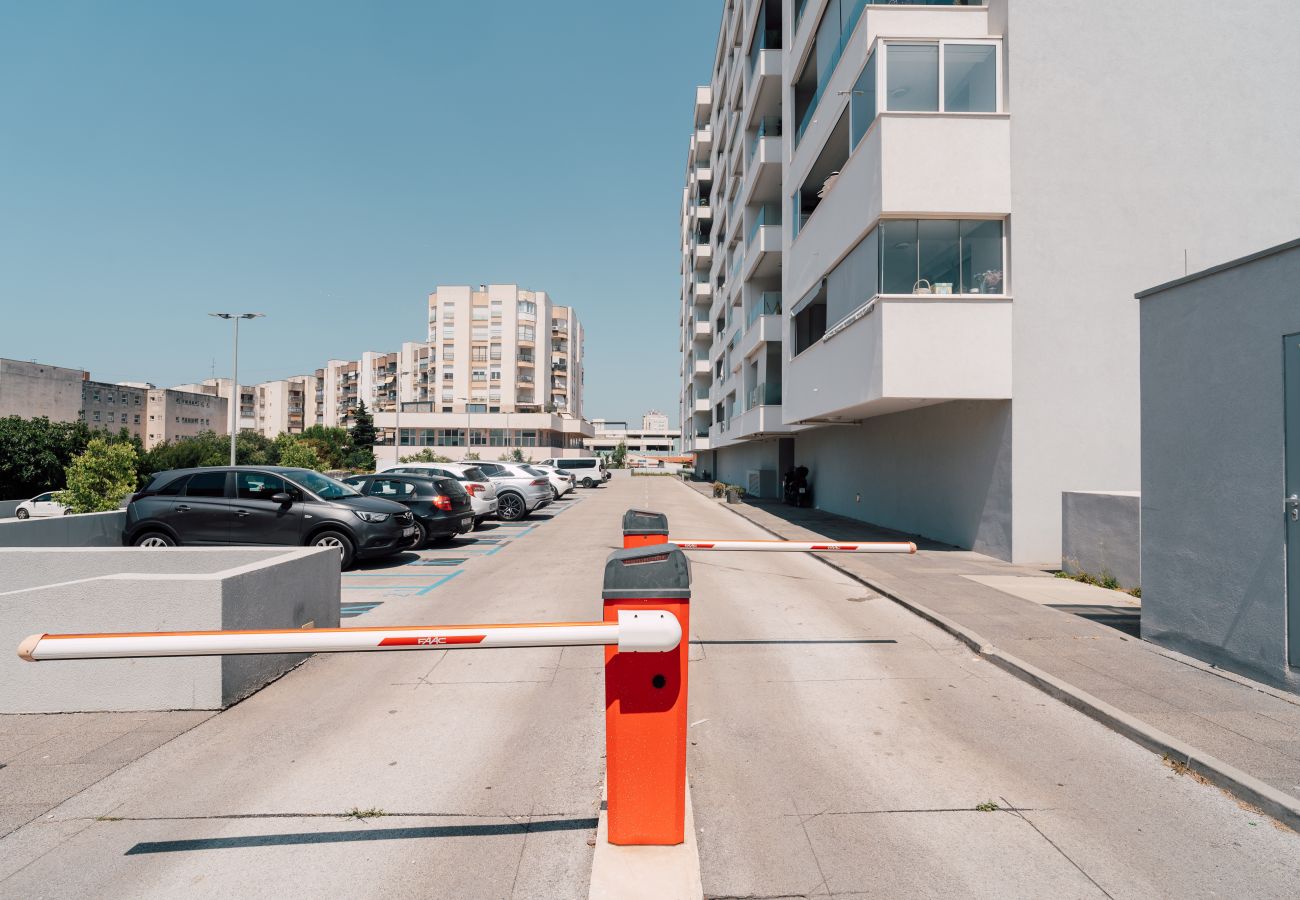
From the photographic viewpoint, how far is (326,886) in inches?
114

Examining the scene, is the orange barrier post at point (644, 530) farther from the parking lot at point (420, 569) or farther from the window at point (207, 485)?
the window at point (207, 485)

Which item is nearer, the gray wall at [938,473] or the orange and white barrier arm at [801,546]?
the orange and white barrier arm at [801,546]

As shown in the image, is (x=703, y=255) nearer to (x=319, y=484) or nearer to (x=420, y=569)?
(x=319, y=484)

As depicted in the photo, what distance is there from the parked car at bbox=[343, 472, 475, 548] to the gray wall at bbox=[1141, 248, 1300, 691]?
1207 centimetres

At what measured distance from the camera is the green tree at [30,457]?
52406 millimetres

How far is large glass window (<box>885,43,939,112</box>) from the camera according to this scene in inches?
507

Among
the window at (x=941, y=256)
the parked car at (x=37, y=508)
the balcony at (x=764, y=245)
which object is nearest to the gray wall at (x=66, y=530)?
the window at (x=941, y=256)

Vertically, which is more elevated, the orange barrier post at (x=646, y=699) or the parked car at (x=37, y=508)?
the orange barrier post at (x=646, y=699)

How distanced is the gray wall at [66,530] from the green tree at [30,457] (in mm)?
54883

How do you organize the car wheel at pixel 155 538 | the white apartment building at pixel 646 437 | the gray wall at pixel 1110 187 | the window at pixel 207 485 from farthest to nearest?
the white apartment building at pixel 646 437, the gray wall at pixel 1110 187, the window at pixel 207 485, the car wheel at pixel 155 538

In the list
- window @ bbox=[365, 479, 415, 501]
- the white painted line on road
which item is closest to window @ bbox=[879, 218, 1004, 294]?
window @ bbox=[365, 479, 415, 501]

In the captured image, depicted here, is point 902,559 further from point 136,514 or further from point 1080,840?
point 136,514

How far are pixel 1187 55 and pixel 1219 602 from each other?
12.1 meters

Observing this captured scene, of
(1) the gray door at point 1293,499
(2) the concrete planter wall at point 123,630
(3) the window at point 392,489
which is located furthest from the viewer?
(3) the window at point 392,489
